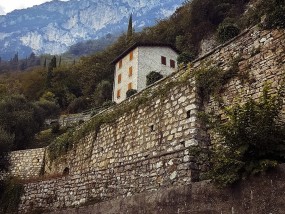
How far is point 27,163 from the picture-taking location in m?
25.5

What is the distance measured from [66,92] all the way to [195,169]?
182 feet

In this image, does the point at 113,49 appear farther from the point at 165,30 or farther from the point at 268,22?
the point at 268,22

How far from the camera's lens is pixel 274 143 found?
6660 mm

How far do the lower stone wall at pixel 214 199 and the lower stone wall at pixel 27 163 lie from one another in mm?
16707

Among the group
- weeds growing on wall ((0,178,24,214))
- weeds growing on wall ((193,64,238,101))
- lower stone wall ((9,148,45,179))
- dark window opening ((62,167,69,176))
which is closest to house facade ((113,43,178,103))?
lower stone wall ((9,148,45,179))

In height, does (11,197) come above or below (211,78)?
below

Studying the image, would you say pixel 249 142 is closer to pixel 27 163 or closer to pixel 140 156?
pixel 140 156

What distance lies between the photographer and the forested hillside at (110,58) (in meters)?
39.5

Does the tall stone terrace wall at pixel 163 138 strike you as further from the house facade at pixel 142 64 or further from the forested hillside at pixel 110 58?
the house facade at pixel 142 64

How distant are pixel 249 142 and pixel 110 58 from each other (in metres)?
55.8

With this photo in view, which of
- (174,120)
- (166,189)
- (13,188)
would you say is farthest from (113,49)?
(166,189)

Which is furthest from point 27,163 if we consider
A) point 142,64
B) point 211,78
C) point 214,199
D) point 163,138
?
point 214,199

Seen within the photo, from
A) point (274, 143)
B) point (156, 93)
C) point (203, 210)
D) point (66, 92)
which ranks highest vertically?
point (66, 92)

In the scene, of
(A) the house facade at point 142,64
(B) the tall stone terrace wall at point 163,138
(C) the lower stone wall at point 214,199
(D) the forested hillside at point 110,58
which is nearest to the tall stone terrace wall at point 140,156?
(B) the tall stone terrace wall at point 163,138
